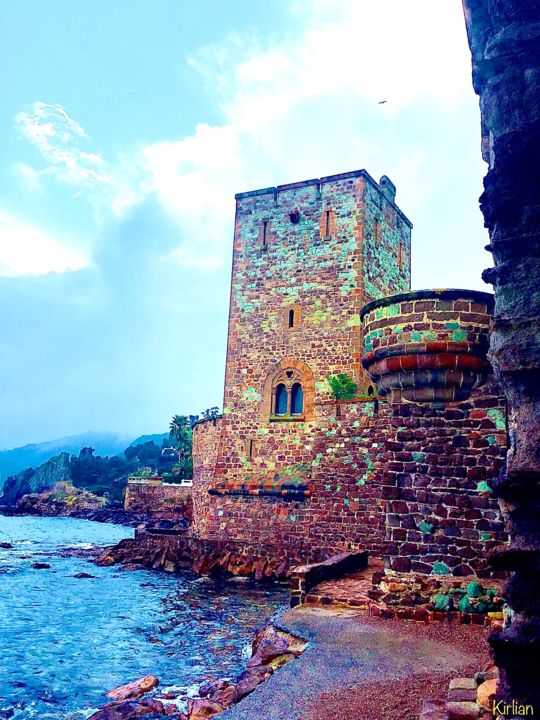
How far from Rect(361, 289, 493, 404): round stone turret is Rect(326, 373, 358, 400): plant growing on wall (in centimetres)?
1088

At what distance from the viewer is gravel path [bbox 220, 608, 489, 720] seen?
171 inches

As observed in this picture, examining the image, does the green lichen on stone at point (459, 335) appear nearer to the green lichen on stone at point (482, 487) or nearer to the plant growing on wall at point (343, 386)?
the green lichen on stone at point (482, 487)

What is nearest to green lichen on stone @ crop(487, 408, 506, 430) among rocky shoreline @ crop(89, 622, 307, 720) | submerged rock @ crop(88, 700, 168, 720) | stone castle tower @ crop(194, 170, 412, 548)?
rocky shoreline @ crop(89, 622, 307, 720)

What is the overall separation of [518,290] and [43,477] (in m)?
87.8

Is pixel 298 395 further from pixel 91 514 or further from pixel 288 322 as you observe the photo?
pixel 91 514

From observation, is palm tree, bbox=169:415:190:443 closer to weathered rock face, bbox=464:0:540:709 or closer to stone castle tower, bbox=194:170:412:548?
stone castle tower, bbox=194:170:412:548

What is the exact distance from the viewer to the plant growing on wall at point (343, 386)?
61.8 feet

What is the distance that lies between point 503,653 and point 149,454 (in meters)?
93.7

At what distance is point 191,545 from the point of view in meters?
19.6

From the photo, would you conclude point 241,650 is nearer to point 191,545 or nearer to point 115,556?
point 191,545

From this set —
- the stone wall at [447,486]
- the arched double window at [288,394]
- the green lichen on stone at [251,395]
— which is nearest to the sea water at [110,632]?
the stone wall at [447,486]

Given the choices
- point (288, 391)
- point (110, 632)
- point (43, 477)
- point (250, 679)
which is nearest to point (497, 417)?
point (250, 679)

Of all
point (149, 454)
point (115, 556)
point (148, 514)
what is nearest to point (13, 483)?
point (149, 454)

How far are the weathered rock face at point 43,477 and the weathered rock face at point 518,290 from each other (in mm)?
82749
